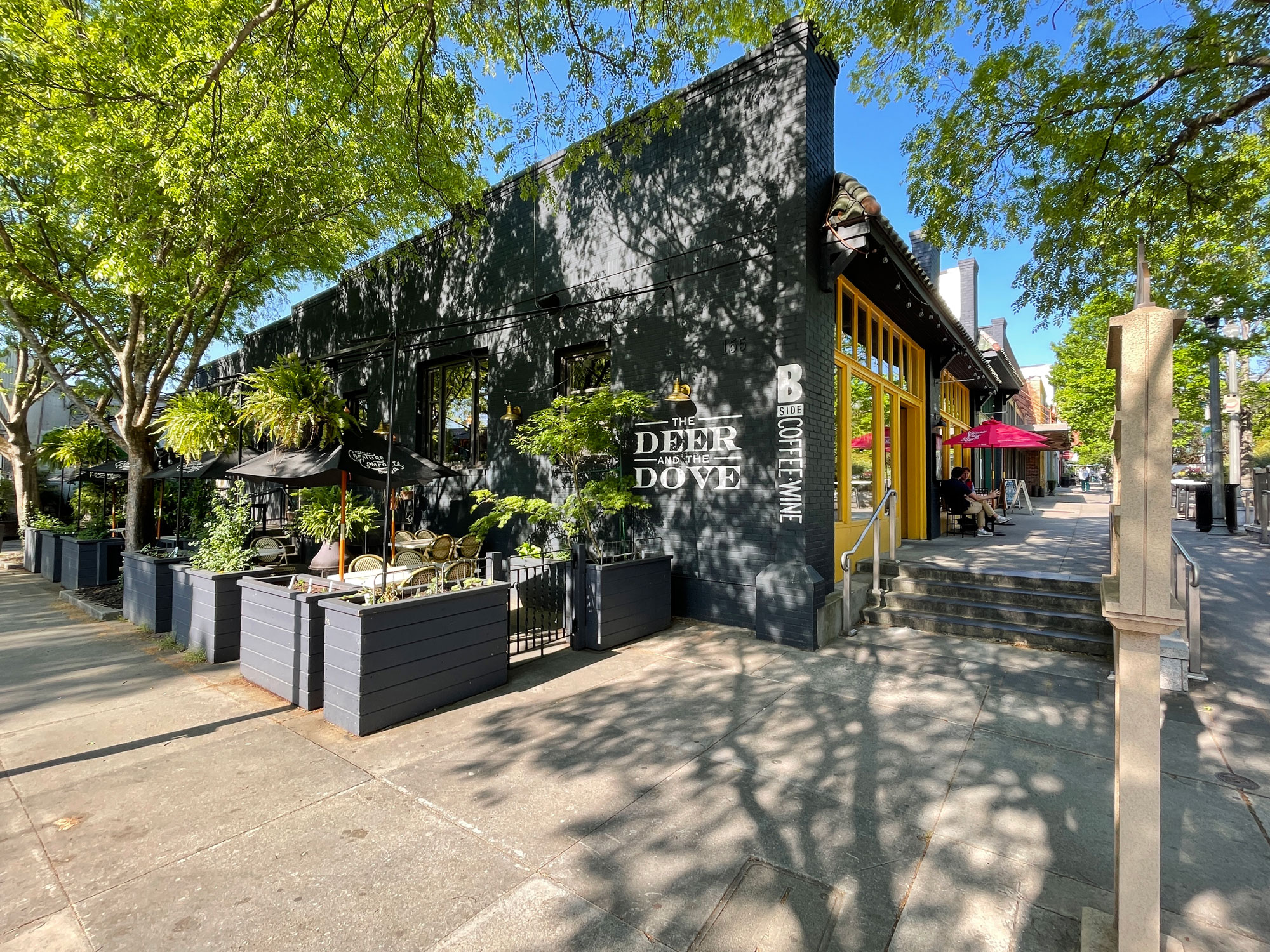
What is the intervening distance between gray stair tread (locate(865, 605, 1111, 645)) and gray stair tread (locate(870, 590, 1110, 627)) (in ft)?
0.43

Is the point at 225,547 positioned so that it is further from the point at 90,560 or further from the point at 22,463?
the point at 22,463

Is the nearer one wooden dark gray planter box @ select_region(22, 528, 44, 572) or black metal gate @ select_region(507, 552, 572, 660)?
black metal gate @ select_region(507, 552, 572, 660)

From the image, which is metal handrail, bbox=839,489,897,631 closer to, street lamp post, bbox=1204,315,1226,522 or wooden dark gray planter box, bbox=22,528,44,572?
street lamp post, bbox=1204,315,1226,522

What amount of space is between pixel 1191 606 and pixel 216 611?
30.5 feet

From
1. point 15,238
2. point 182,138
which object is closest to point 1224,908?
point 182,138

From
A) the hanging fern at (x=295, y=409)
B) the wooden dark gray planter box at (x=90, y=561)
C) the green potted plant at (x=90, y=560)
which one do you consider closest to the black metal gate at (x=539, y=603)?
the hanging fern at (x=295, y=409)

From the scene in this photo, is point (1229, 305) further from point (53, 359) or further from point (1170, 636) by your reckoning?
point (53, 359)

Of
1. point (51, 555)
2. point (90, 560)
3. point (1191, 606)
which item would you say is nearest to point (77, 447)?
point (51, 555)

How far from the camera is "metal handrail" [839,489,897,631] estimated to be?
21.8ft

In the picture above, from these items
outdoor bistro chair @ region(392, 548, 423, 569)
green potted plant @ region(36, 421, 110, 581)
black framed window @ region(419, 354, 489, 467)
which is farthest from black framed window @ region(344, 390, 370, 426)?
outdoor bistro chair @ region(392, 548, 423, 569)

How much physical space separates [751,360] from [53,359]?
19.9m

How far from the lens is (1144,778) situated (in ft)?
6.72

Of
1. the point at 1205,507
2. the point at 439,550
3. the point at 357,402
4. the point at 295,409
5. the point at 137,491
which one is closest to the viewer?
the point at 295,409

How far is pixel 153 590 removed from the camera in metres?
7.10
